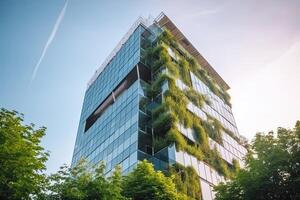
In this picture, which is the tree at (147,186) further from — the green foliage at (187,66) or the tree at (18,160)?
the green foliage at (187,66)

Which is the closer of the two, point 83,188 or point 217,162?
point 83,188

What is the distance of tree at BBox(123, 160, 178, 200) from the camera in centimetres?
1280

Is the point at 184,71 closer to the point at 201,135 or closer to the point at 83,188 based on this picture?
the point at 201,135

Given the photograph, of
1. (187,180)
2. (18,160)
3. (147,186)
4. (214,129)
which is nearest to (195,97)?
(214,129)

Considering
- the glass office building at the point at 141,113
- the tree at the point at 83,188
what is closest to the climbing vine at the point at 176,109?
the glass office building at the point at 141,113

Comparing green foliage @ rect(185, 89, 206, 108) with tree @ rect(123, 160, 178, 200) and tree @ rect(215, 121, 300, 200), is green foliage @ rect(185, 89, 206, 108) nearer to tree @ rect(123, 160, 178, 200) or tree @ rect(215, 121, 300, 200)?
tree @ rect(215, 121, 300, 200)

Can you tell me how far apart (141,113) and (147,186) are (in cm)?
1445

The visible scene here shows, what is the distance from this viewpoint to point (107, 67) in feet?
141

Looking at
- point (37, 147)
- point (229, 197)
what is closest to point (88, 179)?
point (37, 147)

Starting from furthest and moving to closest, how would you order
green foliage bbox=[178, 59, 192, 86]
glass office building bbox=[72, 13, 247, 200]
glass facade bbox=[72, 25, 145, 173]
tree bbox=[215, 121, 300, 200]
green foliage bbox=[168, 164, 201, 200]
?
green foliage bbox=[178, 59, 192, 86] < glass facade bbox=[72, 25, 145, 173] < glass office building bbox=[72, 13, 247, 200] < green foliage bbox=[168, 164, 201, 200] < tree bbox=[215, 121, 300, 200]

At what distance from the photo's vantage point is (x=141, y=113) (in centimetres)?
2734

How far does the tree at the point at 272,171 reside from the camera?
13.2 metres

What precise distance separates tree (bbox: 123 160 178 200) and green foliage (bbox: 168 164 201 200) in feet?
22.7

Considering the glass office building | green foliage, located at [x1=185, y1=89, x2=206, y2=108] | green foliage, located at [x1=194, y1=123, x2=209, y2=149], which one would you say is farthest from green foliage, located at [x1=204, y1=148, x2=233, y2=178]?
green foliage, located at [x1=185, y1=89, x2=206, y2=108]
